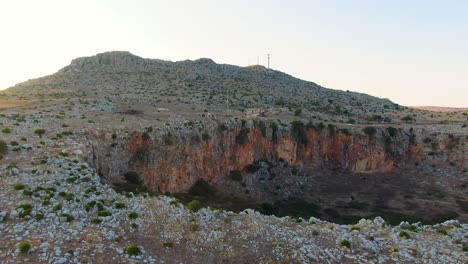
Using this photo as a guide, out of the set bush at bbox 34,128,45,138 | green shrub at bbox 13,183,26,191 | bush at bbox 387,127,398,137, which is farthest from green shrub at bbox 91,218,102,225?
bush at bbox 387,127,398,137

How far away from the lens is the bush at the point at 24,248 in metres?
14.4

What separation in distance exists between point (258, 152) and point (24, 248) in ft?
136

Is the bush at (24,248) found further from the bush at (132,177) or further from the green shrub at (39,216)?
the bush at (132,177)

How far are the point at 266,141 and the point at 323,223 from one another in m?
32.9

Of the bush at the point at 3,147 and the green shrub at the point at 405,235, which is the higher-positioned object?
the bush at the point at 3,147

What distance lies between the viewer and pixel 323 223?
870 inches

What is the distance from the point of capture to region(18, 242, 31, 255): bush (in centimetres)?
1435

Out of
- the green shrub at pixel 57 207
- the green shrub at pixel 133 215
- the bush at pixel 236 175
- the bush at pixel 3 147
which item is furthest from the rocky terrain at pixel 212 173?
the bush at pixel 3 147

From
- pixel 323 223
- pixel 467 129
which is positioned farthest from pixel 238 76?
pixel 323 223

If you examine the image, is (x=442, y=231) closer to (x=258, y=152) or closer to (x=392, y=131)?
(x=258, y=152)

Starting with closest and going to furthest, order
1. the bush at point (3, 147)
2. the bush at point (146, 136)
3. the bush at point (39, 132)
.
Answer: the bush at point (3, 147) → the bush at point (39, 132) → the bush at point (146, 136)

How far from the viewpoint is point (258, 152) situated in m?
54.1

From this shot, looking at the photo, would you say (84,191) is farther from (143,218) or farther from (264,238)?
(264,238)

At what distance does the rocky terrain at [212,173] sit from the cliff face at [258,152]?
0.19m
